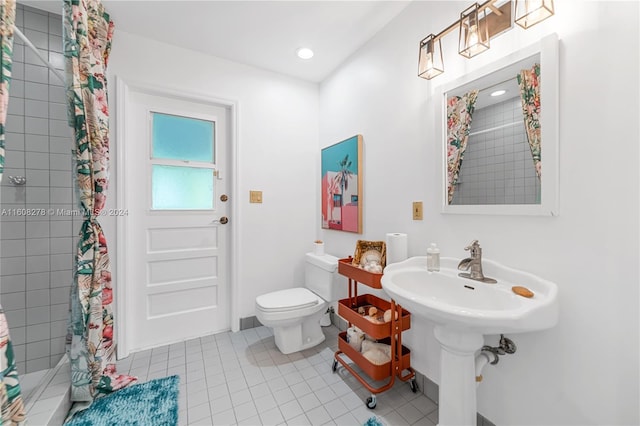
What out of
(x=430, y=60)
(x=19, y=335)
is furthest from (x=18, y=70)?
(x=430, y=60)

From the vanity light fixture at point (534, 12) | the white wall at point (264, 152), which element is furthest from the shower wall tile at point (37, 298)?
the vanity light fixture at point (534, 12)

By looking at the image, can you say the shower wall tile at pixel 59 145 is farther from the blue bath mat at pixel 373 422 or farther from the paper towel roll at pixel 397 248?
the blue bath mat at pixel 373 422

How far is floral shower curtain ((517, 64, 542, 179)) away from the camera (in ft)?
3.56

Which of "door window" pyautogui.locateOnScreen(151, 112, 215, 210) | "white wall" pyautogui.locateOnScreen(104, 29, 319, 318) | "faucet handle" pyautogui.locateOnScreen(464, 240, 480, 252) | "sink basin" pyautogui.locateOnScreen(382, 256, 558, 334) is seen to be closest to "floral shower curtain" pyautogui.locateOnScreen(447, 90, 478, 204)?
"faucet handle" pyautogui.locateOnScreen(464, 240, 480, 252)

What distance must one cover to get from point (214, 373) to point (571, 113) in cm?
233

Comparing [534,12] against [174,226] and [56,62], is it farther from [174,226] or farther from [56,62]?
[56,62]

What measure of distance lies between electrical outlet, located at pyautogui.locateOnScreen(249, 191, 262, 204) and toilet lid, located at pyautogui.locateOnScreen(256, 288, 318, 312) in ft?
2.77

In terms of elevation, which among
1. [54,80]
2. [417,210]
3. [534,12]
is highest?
[54,80]

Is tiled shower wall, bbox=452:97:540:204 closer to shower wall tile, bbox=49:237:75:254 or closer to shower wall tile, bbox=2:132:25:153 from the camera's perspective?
shower wall tile, bbox=49:237:75:254

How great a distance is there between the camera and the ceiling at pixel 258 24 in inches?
66.0

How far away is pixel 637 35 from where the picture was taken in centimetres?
85

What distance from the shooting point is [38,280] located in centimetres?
168

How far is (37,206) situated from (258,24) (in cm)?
190

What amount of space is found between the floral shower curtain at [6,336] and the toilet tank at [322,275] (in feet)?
5.27
